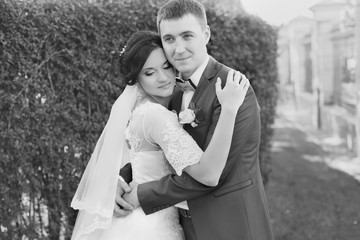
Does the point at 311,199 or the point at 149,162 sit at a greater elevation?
the point at 149,162

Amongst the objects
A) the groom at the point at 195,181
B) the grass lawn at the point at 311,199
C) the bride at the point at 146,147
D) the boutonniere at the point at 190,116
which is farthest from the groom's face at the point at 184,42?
the grass lawn at the point at 311,199

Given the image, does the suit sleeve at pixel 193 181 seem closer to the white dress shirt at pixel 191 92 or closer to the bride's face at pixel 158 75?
the white dress shirt at pixel 191 92

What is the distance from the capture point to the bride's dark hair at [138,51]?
8.75ft

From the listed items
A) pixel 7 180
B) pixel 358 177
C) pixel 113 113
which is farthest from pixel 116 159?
pixel 358 177

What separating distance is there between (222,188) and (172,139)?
1.21 feet

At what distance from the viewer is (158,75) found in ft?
8.95

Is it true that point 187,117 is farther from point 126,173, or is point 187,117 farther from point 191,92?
point 126,173

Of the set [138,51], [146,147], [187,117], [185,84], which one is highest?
[138,51]

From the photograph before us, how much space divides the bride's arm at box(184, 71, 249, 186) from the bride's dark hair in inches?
18.5

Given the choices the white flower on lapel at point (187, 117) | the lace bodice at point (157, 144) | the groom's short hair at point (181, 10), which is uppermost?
the groom's short hair at point (181, 10)

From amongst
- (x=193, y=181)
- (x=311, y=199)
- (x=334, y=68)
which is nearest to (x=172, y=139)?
(x=193, y=181)

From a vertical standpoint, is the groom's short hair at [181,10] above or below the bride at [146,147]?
above

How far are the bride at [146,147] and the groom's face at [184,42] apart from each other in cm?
12

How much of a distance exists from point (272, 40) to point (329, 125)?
25.3 feet
